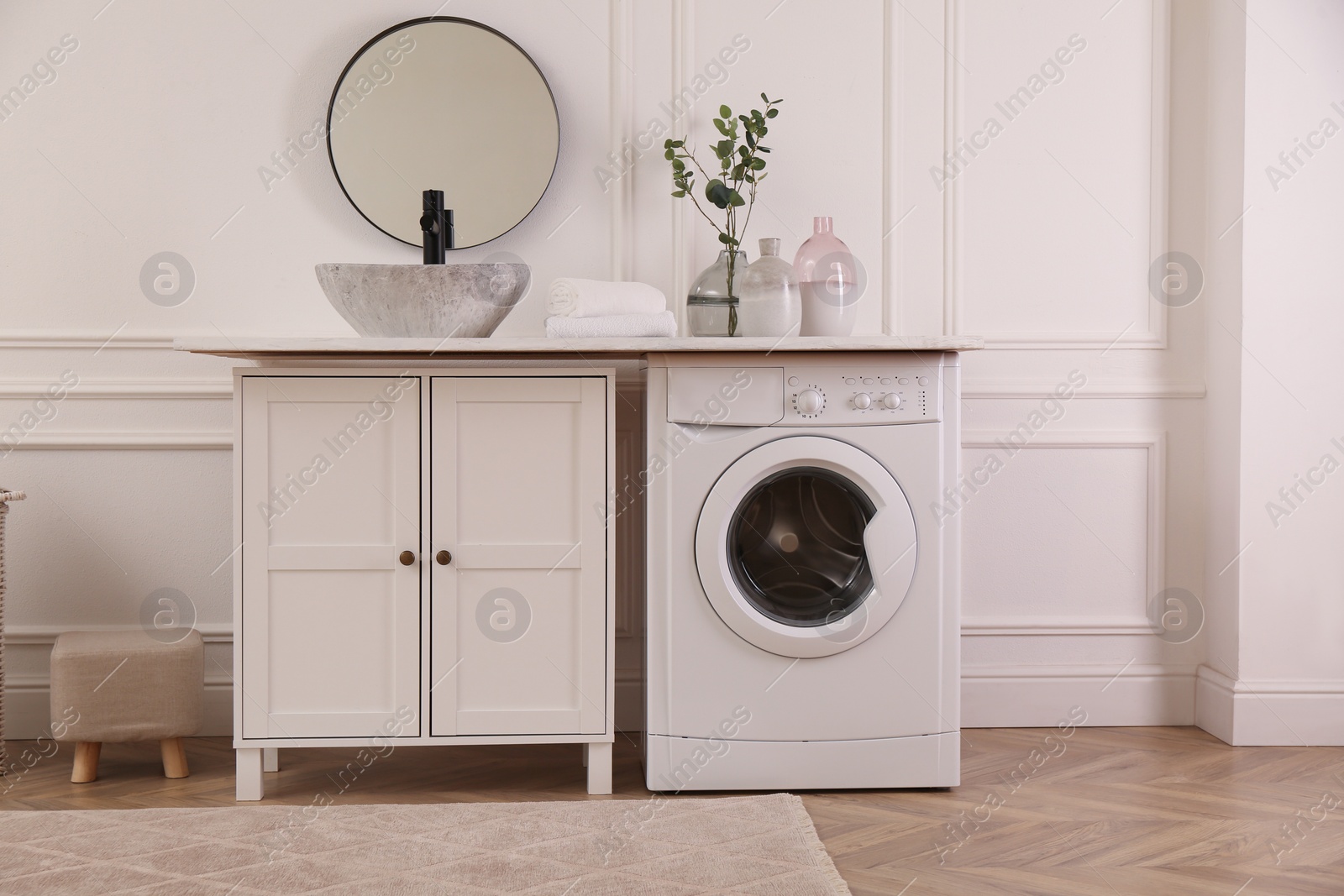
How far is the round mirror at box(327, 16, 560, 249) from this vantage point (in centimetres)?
236

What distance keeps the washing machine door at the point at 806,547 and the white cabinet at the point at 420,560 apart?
0.26 meters

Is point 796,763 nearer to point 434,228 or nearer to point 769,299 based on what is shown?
point 769,299

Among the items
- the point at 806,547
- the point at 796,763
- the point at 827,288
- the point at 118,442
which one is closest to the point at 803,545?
the point at 806,547

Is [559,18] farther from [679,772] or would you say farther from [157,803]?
[157,803]

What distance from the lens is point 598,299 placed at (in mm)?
1969

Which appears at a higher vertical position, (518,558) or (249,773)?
(518,558)

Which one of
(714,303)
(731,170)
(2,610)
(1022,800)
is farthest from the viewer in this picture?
(731,170)

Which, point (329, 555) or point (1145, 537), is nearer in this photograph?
A: point (329, 555)

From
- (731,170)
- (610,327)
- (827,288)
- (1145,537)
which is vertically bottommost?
(1145,537)

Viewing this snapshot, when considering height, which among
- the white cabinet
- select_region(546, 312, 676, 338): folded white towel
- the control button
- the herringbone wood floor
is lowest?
the herringbone wood floor

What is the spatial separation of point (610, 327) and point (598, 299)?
0.07 meters

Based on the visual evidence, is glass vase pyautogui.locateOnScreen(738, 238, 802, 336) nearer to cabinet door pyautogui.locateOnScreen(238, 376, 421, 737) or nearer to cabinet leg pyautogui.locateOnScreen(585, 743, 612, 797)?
cabinet door pyautogui.locateOnScreen(238, 376, 421, 737)

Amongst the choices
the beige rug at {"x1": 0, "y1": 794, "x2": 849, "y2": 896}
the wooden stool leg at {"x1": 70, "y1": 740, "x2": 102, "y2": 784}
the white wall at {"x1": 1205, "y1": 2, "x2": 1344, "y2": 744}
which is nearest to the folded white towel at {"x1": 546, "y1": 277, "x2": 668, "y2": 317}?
the beige rug at {"x1": 0, "y1": 794, "x2": 849, "y2": 896}

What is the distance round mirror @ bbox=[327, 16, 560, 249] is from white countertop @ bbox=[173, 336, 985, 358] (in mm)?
654
